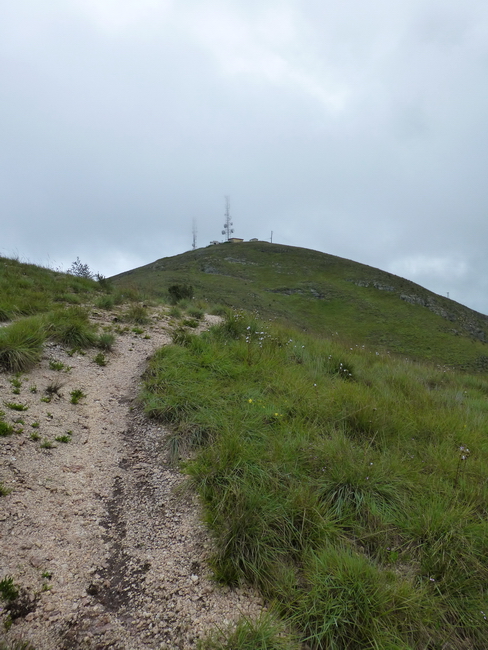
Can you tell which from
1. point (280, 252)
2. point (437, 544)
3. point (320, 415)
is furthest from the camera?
point (280, 252)

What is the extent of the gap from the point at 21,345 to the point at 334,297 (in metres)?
43.7

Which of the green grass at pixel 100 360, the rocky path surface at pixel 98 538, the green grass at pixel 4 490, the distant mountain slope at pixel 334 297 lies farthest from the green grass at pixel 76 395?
the distant mountain slope at pixel 334 297

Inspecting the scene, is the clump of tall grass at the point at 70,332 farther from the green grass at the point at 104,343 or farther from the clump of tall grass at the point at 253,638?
the clump of tall grass at the point at 253,638

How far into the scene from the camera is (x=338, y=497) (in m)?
3.17

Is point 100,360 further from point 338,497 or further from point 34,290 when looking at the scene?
point 34,290

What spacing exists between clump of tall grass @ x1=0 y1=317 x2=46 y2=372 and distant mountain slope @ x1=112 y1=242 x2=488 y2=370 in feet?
66.9

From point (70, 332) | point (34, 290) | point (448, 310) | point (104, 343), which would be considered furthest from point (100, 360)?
point (448, 310)

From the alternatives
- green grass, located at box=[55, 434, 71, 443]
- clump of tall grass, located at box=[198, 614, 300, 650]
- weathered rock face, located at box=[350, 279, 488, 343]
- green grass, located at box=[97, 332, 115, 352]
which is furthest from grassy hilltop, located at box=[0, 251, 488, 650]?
weathered rock face, located at box=[350, 279, 488, 343]

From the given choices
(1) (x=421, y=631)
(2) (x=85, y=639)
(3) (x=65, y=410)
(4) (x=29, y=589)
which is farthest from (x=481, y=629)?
(3) (x=65, y=410)

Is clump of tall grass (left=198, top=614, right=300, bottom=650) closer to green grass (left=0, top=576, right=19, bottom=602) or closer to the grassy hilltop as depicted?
the grassy hilltop

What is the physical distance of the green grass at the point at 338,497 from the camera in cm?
220

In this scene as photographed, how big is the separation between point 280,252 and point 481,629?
62.8 metres

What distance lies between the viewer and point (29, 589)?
2254mm

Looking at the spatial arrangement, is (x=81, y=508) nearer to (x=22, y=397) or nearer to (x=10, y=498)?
(x=10, y=498)
